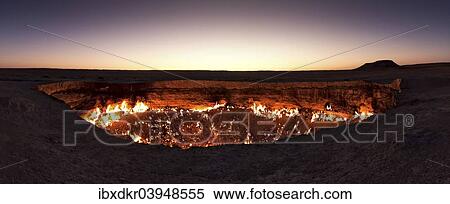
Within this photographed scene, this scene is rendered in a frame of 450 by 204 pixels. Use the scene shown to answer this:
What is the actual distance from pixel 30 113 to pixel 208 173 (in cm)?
667

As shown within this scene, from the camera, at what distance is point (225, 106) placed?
62.8 ft

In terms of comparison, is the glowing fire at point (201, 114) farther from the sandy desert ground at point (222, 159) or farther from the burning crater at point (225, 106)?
the sandy desert ground at point (222, 159)

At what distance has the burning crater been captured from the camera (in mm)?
17188

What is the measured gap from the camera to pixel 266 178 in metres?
8.46

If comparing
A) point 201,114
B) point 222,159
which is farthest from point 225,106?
point 222,159

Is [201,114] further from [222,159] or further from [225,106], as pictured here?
[222,159]

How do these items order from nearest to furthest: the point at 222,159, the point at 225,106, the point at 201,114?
the point at 222,159
the point at 201,114
the point at 225,106

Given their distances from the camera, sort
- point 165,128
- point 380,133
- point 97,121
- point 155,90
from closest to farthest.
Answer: point 380,133 → point 97,121 → point 165,128 → point 155,90

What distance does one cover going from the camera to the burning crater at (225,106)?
677 inches

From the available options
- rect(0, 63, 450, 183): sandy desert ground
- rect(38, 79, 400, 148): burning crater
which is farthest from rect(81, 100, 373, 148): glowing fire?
rect(0, 63, 450, 183): sandy desert ground

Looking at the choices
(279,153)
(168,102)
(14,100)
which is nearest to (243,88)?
(168,102)

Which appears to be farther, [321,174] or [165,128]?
[165,128]

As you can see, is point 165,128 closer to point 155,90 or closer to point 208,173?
point 155,90

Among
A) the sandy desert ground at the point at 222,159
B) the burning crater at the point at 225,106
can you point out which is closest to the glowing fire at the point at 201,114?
the burning crater at the point at 225,106
